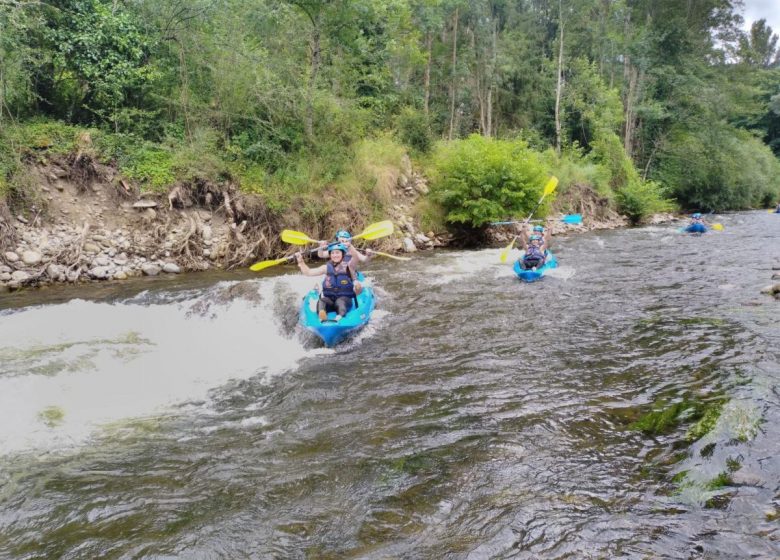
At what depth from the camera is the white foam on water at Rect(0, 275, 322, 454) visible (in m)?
4.00

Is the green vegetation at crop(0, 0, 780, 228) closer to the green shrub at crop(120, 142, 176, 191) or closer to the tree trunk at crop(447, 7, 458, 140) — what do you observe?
the green shrub at crop(120, 142, 176, 191)

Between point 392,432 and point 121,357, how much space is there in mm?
3315

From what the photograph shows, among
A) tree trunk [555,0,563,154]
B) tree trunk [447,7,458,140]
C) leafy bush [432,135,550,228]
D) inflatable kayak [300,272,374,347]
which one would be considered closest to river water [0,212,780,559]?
inflatable kayak [300,272,374,347]

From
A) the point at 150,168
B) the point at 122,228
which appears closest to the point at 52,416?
the point at 122,228

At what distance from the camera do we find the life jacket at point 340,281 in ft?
20.9

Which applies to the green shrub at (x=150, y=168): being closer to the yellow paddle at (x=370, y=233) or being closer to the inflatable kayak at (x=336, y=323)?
the yellow paddle at (x=370, y=233)

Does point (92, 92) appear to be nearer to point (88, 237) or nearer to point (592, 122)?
point (88, 237)

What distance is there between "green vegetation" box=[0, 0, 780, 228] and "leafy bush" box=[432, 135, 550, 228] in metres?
0.05

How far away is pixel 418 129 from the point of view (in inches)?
596

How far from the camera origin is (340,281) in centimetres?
638

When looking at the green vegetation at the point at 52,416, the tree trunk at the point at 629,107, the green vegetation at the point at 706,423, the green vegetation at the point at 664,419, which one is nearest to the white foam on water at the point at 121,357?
the green vegetation at the point at 52,416

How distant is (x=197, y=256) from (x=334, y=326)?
573 cm

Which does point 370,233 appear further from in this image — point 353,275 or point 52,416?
point 52,416

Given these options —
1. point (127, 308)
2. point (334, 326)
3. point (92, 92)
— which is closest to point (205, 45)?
point (92, 92)
